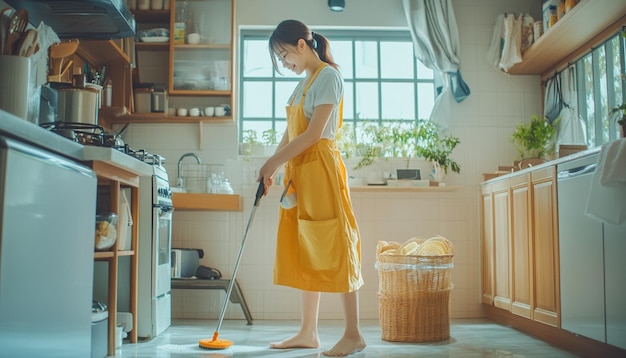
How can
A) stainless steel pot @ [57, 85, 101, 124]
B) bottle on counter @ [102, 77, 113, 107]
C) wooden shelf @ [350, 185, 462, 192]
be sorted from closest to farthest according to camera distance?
stainless steel pot @ [57, 85, 101, 124] < bottle on counter @ [102, 77, 113, 107] < wooden shelf @ [350, 185, 462, 192]

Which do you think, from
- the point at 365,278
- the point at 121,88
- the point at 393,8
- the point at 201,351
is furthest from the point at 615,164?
the point at 121,88

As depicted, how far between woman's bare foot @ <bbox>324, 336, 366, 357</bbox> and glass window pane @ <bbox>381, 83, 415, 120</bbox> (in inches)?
95.4

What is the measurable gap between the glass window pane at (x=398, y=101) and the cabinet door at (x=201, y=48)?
122 centimetres

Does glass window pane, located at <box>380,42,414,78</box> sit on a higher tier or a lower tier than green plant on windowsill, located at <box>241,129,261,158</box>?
higher

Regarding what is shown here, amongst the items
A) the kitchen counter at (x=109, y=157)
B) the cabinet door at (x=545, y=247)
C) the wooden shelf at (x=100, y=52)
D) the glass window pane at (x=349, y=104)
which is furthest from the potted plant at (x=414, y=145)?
the kitchen counter at (x=109, y=157)

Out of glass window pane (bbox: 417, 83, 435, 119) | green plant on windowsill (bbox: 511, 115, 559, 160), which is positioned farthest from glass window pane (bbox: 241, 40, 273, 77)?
green plant on windowsill (bbox: 511, 115, 559, 160)

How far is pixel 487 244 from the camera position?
179 inches

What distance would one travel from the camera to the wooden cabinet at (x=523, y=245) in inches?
134

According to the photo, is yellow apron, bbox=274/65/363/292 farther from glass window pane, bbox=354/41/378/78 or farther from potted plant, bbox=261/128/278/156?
glass window pane, bbox=354/41/378/78

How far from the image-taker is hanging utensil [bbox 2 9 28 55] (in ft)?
6.99

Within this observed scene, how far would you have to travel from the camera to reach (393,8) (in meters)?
5.00

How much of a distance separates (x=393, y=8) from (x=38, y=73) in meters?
2.90

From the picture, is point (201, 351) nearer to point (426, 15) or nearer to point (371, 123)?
point (371, 123)

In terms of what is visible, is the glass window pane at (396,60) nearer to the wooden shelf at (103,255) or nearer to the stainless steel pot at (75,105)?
the stainless steel pot at (75,105)
